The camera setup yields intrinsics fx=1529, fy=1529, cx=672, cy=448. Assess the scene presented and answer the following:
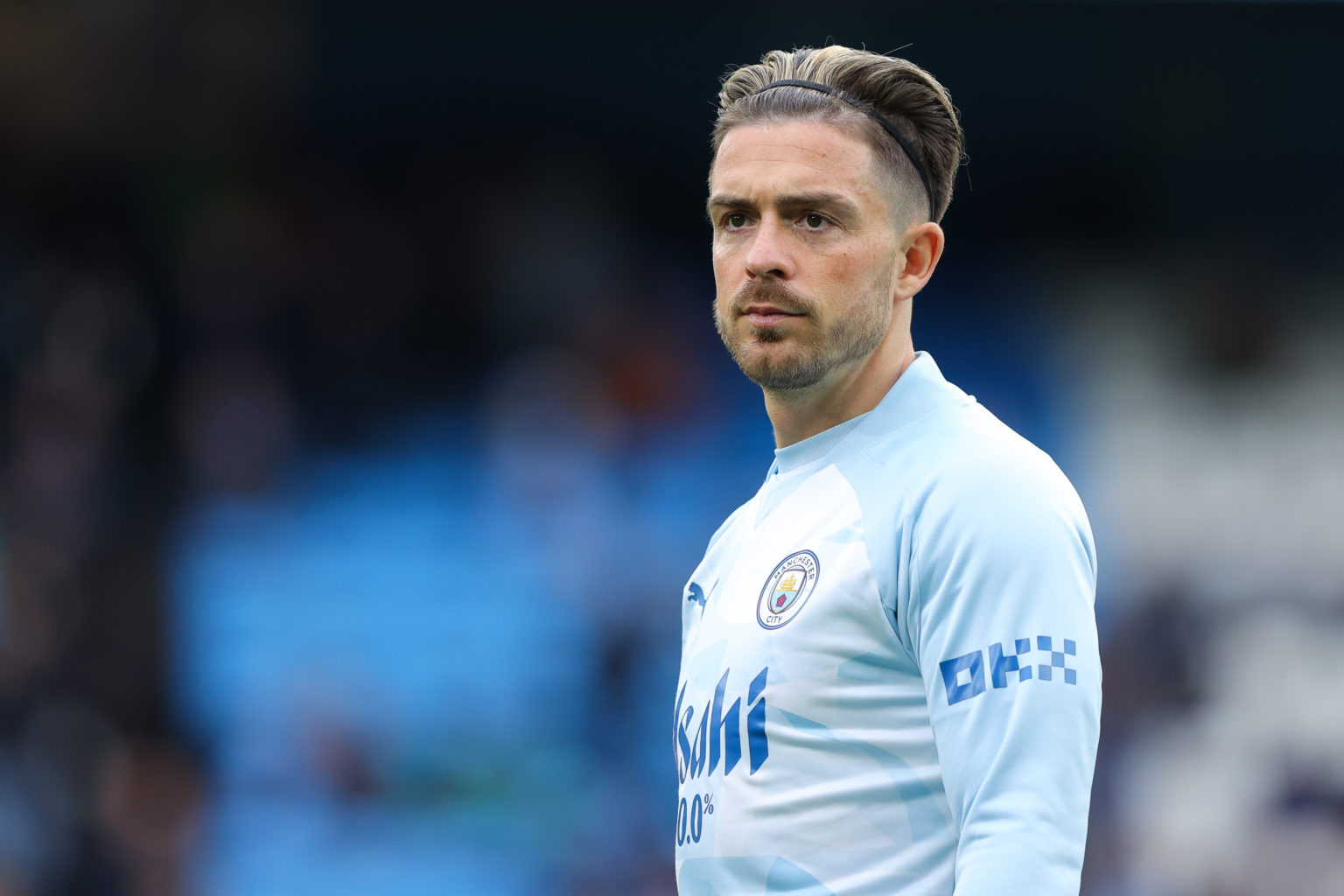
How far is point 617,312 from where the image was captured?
9930 mm

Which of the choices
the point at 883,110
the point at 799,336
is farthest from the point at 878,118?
the point at 799,336

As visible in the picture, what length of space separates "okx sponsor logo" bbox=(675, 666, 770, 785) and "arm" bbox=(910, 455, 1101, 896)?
1.00 feet

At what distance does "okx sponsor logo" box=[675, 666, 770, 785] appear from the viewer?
2305 mm

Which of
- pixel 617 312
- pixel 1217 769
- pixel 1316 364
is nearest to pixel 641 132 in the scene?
pixel 617 312

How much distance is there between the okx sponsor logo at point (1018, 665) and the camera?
6.55 ft

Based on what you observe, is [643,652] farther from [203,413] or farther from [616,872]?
[203,413]

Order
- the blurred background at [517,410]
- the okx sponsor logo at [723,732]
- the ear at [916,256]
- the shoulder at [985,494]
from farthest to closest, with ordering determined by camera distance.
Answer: the blurred background at [517,410] → the ear at [916,256] → the okx sponsor logo at [723,732] → the shoulder at [985,494]

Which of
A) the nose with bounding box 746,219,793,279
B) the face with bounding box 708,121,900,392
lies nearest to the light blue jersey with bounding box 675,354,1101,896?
the face with bounding box 708,121,900,392

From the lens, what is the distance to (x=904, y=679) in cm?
217

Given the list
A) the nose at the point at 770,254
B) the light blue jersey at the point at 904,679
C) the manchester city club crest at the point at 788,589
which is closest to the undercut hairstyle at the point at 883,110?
the nose at the point at 770,254

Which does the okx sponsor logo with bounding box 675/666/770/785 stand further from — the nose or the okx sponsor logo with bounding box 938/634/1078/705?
the nose

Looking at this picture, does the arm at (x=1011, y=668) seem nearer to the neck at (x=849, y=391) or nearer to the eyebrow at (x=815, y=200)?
the neck at (x=849, y=391)

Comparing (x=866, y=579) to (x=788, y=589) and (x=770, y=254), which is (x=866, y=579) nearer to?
(x=788, y=589)

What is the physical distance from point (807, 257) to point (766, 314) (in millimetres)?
114
